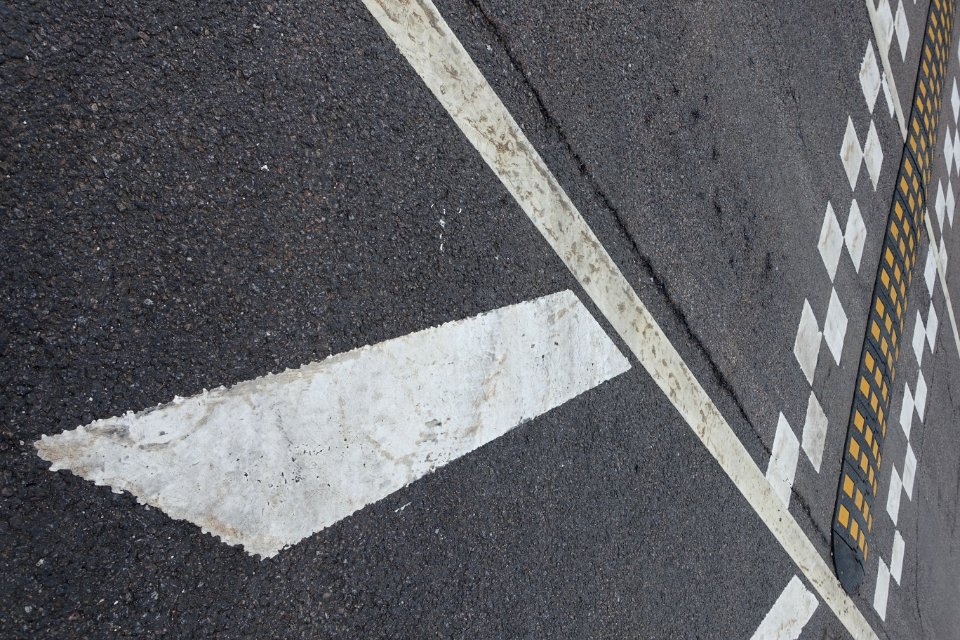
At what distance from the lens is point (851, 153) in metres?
4.57

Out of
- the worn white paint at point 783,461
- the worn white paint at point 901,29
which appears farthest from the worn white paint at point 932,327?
the worn white paint at point 783,461

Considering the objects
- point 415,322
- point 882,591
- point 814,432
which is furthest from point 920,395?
point 415,322

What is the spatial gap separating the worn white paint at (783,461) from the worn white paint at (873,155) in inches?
77.5

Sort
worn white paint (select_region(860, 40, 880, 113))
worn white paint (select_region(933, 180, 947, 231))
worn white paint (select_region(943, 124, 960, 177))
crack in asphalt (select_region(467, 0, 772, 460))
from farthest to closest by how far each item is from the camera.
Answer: worn white paint (select_region(943, 124, 960, 177)) < worn white paint (select_region(933, 180, 947, 231)) < worn white paint (select_region(860, 40, 880, 113)) < crack in asphalt (select_region(467, 0, 772, 460))

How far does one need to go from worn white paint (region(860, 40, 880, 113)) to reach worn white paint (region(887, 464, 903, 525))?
2.33 metres

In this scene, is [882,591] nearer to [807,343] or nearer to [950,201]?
[807,343]

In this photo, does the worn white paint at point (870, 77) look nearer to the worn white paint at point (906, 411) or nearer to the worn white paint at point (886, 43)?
the worn white paint at point (886, 43)

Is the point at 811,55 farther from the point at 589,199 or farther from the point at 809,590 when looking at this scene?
the point at 809,590

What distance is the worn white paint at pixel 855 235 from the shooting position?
450cm

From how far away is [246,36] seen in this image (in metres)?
1.99

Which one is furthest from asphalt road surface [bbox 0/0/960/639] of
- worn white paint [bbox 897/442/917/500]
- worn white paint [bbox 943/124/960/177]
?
worn white paint [bbox 943/124/960/177]

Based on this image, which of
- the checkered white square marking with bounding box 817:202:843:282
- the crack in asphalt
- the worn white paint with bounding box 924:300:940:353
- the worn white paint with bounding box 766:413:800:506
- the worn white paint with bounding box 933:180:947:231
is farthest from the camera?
the worn white paint with bounding box 933:180:947:231

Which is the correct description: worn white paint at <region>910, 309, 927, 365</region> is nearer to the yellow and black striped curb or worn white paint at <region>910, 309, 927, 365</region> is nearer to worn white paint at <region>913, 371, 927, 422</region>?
worn white paint at <region>913, 371, 927, 422</region>

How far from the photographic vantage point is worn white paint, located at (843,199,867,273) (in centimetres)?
450
